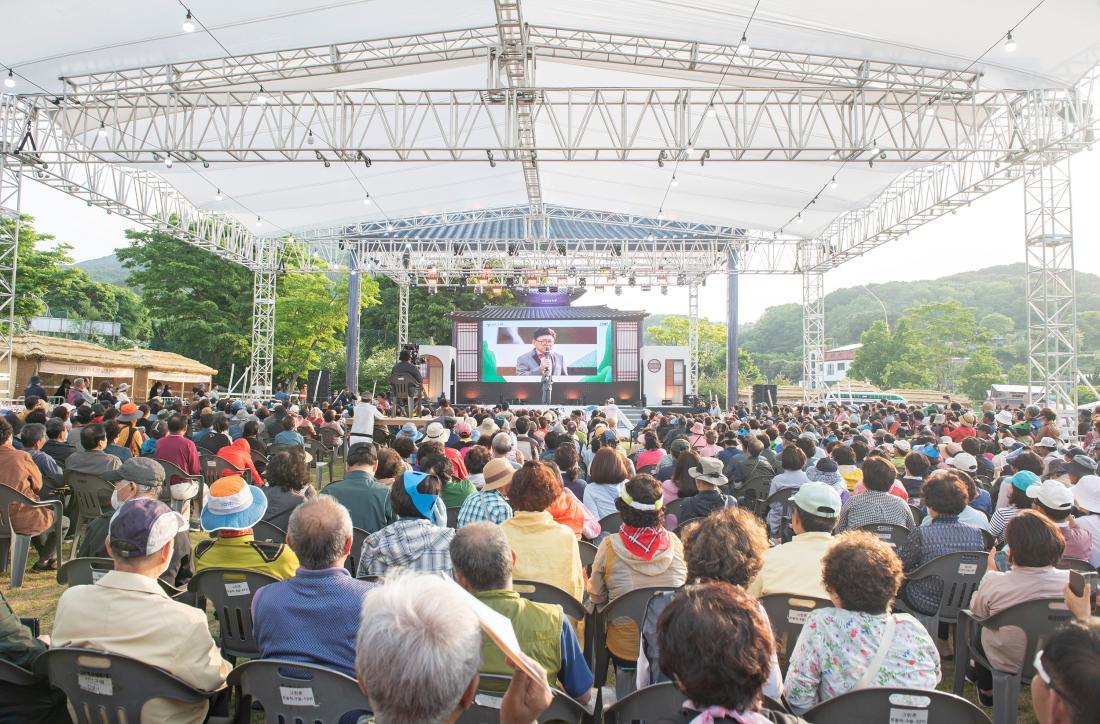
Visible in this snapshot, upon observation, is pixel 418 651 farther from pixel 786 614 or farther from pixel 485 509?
pixel 485 509

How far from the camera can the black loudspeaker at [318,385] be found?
2155 cm

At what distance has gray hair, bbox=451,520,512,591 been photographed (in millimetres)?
2258

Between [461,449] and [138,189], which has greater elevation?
[138,189]

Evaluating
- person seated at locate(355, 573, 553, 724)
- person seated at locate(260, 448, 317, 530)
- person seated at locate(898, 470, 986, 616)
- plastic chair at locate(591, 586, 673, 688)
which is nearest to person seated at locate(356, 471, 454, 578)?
plastic chair at locate(591, 586, 673, 688)

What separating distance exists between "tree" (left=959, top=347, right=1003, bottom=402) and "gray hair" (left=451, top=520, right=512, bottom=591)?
45340 mm

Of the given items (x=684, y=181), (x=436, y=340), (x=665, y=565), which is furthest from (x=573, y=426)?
(x=436, y=340)

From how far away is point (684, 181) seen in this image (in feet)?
55.2

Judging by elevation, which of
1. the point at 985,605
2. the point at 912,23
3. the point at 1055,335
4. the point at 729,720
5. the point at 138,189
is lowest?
the point at 985,605

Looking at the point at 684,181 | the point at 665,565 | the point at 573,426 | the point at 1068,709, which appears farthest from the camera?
the point at 684,181

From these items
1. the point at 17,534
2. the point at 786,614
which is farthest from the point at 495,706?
the point at 17,534

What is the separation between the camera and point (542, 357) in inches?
1004

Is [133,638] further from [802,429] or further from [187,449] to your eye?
[802,429]

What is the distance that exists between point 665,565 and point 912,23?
955 centimetres

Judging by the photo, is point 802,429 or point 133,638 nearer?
point 133,638
